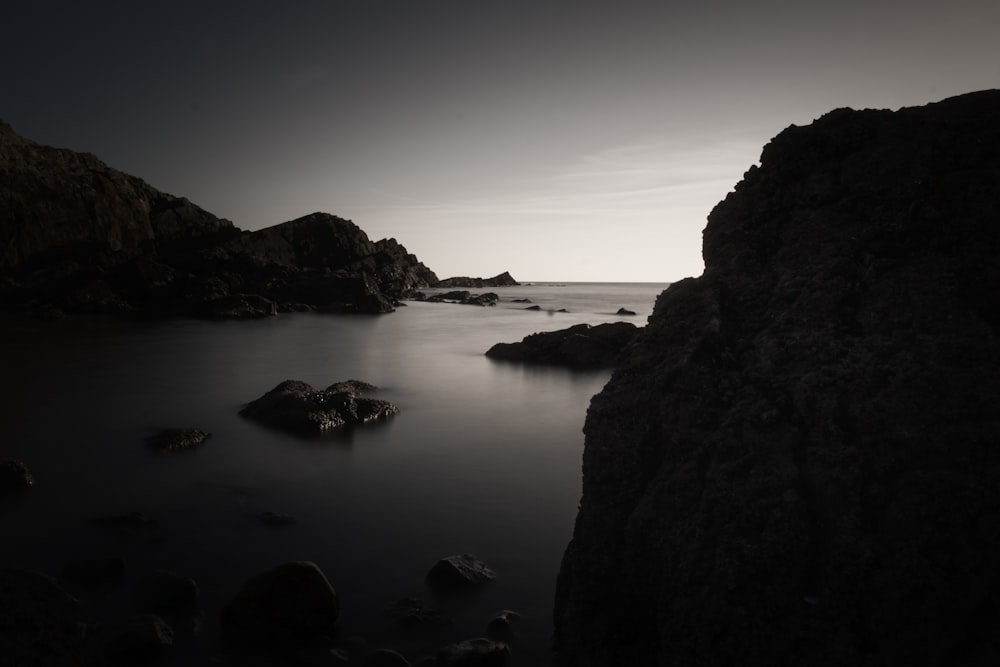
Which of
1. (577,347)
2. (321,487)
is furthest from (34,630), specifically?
(577,347)

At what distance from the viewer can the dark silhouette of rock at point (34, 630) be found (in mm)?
2967

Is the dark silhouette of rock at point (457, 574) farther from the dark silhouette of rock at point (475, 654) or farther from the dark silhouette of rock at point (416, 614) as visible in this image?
the dark silhouette of rock at point (475, 654)

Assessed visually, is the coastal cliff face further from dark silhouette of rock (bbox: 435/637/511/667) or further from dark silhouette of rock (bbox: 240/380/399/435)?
dark silhouette of rock (bbox: 240/380/399/435)

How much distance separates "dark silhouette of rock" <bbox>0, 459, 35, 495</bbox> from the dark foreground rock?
1636 centimetres

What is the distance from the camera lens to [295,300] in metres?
59.3

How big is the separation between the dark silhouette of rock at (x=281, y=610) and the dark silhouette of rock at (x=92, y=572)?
190 cm

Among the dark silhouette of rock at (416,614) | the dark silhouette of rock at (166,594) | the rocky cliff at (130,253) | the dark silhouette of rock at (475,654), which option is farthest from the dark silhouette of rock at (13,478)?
the rocky cliff at (130,253)

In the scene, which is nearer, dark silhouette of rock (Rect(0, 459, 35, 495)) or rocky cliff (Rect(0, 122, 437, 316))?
dark silhouette of rock (Rect(0, 459, 35, 495))

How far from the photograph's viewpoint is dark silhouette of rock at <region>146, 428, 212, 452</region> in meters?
11.2

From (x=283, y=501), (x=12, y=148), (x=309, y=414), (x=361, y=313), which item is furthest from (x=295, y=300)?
(x=283, y=501)

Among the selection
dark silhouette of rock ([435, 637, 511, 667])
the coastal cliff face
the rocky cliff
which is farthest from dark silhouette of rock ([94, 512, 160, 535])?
the rocky cliff

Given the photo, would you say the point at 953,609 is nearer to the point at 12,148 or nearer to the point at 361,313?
the point at 361,313

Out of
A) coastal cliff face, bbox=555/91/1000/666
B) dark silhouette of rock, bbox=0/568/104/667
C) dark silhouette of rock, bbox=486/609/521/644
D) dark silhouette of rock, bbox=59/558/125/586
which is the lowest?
dark silhouette of rock, bbox=486/609/521/644

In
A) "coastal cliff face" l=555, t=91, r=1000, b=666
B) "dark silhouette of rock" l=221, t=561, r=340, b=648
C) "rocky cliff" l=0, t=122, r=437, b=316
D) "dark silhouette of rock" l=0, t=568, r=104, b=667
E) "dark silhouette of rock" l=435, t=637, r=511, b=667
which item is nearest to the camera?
"coastal cliff face" l=555, t=91, r=1000, b=666
